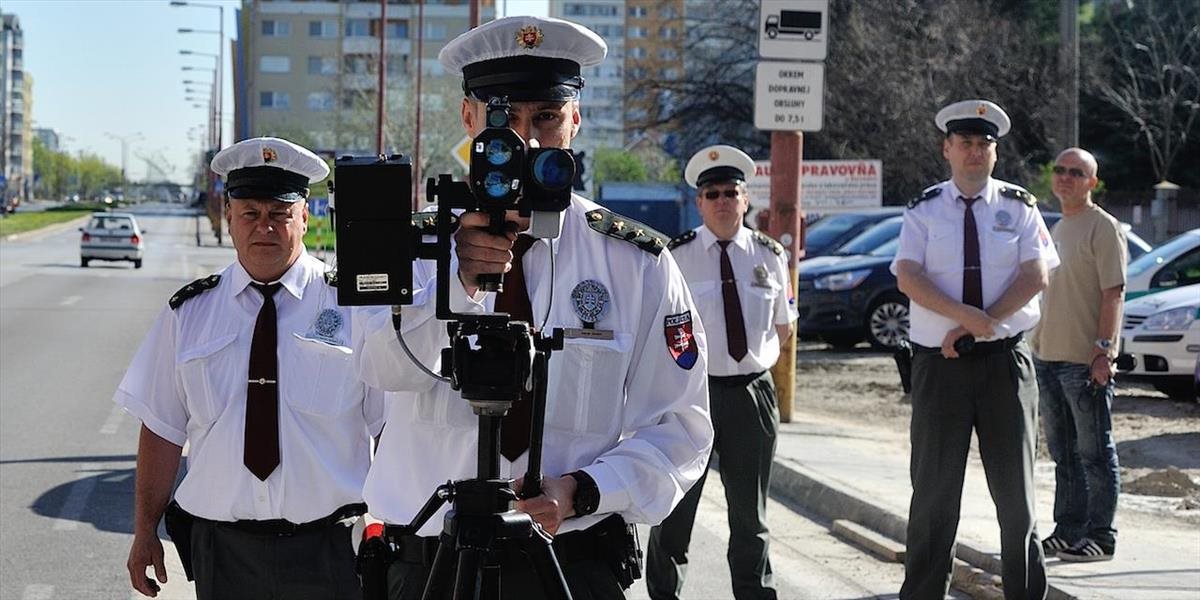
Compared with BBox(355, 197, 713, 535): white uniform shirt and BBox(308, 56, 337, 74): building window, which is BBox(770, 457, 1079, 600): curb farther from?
BBox(308, 56, 337, 74): building window

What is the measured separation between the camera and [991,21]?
36.3m

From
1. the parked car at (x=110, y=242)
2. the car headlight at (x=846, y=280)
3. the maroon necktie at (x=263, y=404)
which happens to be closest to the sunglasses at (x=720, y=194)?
the maroon necktie at (x=263, y=404)

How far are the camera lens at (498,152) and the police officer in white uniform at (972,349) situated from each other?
3.90 meters

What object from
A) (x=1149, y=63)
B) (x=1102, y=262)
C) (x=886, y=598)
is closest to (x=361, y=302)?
(x=886, y=598)

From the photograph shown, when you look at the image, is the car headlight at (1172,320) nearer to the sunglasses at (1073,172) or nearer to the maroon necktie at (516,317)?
the sunglasses at (1073,172)

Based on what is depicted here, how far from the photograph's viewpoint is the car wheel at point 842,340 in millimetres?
19219

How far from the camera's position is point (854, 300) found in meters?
18.6

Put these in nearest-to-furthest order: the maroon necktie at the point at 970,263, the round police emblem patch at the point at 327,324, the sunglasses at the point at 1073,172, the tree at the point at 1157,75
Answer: the round police emblem patch at the point at 327,324
the maroon necktie at the point at 970,263
the sunglasses at the point at 1073,172
the tree at the point at 1157,75

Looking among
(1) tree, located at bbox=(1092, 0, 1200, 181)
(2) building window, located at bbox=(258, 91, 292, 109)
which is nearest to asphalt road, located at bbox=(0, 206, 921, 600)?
(1) tree, located at bbox=(1092, 0, 1200, 181)

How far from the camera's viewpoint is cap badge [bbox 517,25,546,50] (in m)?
2.94

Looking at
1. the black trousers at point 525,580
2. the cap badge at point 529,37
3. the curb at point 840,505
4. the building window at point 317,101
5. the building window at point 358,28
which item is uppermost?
the building window at point 358,28

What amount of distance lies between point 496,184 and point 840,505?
721 cm

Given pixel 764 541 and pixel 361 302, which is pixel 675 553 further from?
pixel 361 302

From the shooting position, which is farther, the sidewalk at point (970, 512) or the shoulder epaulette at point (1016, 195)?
the sidewalk at point (970, 512)
